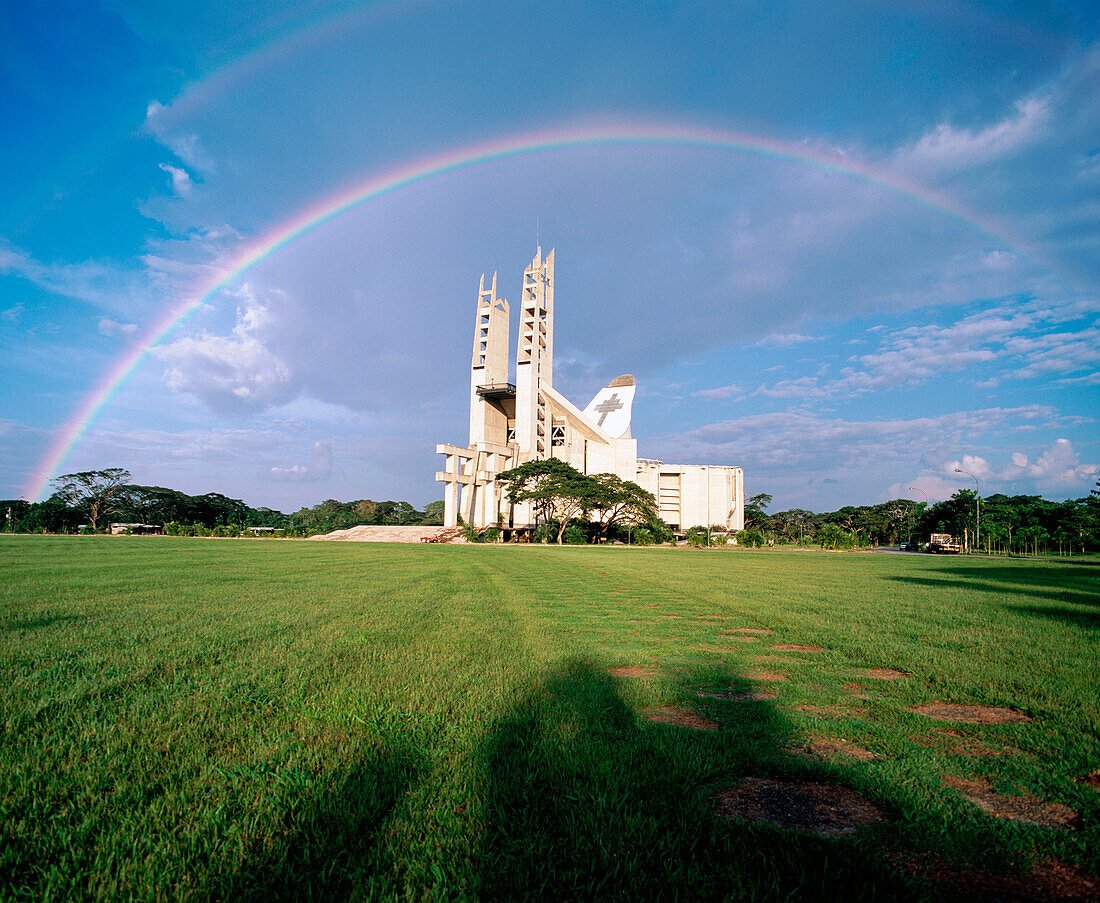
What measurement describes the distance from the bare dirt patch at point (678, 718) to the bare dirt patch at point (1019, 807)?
1359 mm

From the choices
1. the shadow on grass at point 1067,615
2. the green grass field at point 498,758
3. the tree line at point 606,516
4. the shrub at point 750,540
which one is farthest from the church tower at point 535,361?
the green grass field at point 498,758

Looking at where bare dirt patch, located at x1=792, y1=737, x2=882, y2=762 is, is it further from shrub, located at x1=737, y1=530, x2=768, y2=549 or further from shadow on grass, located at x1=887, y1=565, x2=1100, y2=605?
shrub, located at x1=737, y1=530, x2=768, y2=549

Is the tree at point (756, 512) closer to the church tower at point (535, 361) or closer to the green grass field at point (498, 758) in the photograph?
the church tower at point (535, 361)

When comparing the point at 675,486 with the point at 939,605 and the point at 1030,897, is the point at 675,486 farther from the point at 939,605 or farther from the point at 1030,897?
the point at 1030,897

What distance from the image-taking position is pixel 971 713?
4.18m

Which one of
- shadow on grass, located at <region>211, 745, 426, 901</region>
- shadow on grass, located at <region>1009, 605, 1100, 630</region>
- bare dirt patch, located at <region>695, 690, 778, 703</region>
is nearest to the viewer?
shadow on grass, located at <region>211, 745, 426, 901</region>

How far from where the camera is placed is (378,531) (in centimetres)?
6900

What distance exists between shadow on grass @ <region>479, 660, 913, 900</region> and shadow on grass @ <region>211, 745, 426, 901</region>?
445 millimetres

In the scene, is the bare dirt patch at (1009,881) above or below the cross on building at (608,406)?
below

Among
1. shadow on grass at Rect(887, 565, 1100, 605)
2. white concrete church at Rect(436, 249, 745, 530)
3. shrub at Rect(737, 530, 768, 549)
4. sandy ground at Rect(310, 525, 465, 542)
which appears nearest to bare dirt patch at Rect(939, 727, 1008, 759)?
shadow on grass at Rect(887, 565, 1100, 605)

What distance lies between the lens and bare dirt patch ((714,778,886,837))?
2.54 m

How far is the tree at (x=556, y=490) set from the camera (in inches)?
2234

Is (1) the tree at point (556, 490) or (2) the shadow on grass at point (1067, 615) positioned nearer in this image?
(2) the shadow on grass at point (1067, 615)

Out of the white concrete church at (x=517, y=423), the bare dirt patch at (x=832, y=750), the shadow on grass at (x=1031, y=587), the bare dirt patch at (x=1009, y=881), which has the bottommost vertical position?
the shadow on grass at (x=1031, y=587)
